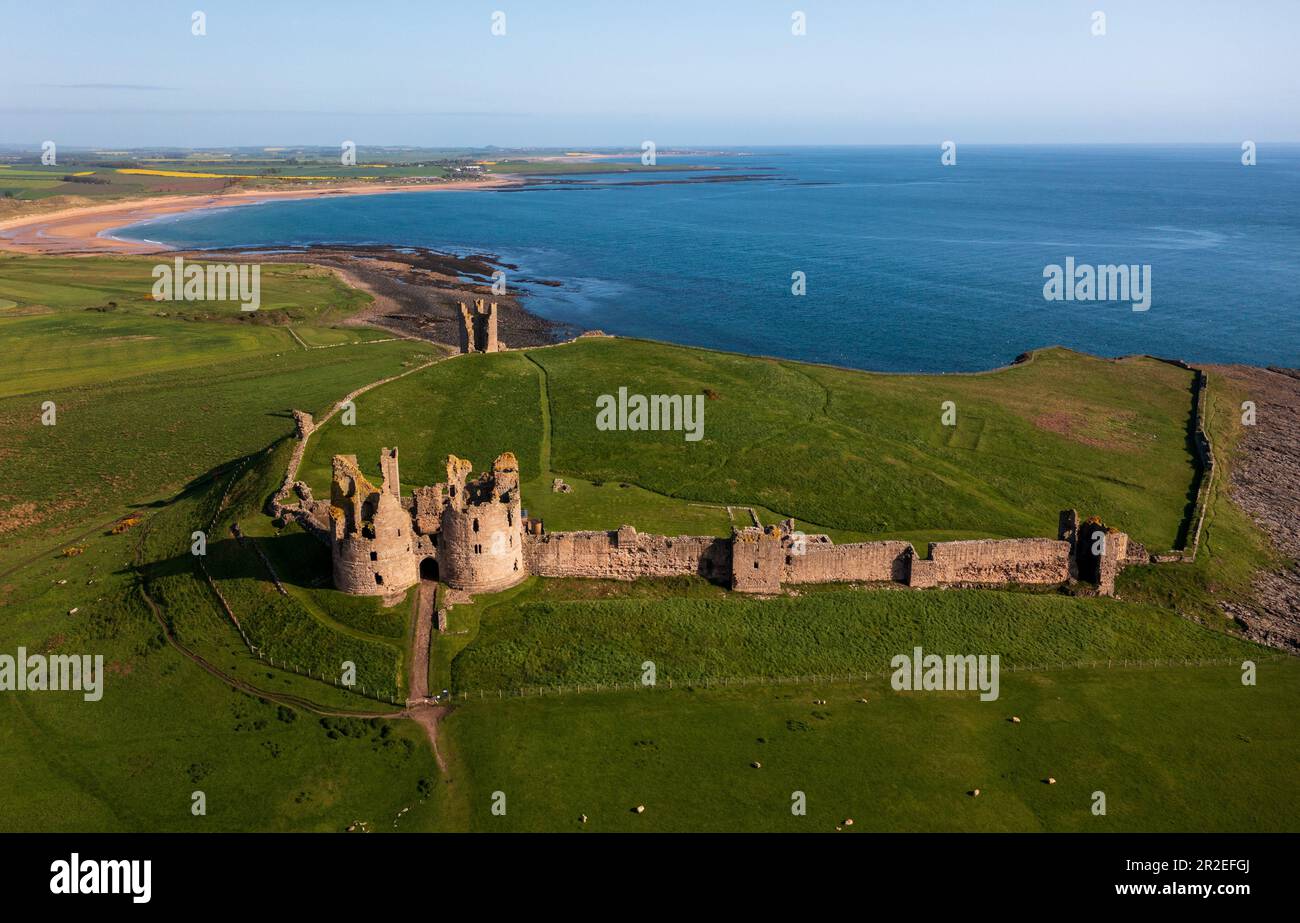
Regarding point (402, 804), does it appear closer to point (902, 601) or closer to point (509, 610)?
point (509, 610)

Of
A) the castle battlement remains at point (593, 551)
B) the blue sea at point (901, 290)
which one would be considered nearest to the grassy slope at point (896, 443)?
the castle battlement remains at point (593, 551)

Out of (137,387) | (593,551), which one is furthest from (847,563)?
(137,387)

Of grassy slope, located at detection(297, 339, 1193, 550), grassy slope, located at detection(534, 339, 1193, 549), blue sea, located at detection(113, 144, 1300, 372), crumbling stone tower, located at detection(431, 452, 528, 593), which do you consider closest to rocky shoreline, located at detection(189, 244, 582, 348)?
blue sea, located at detection(113, 144, 1300, 372)

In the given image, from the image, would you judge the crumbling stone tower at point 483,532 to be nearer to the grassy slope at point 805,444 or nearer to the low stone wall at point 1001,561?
the grassy slope at point 805,444

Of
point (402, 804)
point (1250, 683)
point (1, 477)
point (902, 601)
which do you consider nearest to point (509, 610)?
point (402, 804)

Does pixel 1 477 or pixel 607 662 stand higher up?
pixel 1 477
